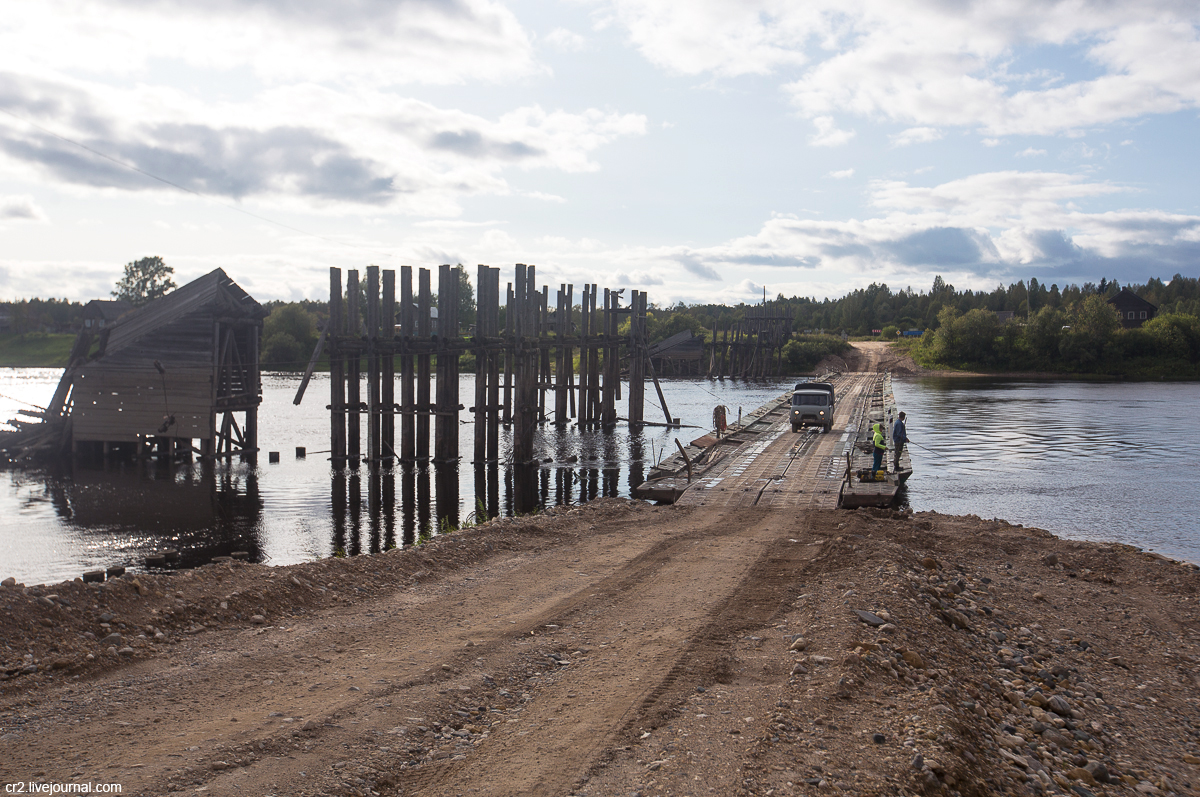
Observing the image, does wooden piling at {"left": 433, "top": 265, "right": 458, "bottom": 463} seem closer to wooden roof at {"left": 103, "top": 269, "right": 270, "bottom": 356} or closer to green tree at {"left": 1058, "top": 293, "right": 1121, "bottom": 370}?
wooden roof at {"left": 103, "top": 269, "right": 270, "bottom": 356}

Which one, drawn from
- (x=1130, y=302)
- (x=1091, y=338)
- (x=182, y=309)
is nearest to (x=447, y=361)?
(x=182, y=309)

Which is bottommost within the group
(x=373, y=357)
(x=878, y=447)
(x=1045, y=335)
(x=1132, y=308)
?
(x=878, y=447)

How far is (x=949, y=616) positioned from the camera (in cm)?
973

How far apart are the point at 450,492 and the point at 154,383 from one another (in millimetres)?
13419

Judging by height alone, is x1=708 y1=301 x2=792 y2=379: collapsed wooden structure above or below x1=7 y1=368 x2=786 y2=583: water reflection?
above

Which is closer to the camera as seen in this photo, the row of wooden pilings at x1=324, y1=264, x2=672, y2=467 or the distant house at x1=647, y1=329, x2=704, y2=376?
the row of wooden pilings at x1=324, y1=264, x2=672, y2=467

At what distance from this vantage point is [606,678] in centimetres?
728

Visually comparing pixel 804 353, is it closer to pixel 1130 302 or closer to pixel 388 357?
pixel 1130 302

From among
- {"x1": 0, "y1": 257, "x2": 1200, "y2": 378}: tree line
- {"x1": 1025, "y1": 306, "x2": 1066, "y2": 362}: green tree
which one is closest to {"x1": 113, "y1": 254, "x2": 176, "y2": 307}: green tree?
{"x1": 0, "y1": 257, "x2": 1200, "y2": 378}: tree line

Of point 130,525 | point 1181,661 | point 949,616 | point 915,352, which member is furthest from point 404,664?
point 915,352

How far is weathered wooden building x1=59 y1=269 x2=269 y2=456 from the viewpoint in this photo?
96.6ft

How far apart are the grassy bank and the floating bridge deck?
10622 centimetres

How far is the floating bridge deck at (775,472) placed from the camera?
17.9 meters

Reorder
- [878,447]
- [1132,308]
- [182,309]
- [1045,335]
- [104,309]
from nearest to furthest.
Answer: [878,447] → [182,309] → [104,309] → [1045,335] → [1132,308]
